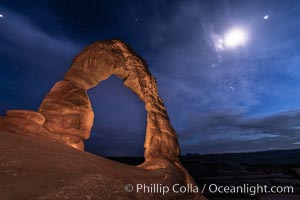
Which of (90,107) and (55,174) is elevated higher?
(90,107)

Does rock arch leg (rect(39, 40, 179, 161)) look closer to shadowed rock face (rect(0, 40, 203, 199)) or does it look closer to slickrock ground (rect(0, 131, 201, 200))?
shadowed rock face (rect(0, 40, 203, 199))

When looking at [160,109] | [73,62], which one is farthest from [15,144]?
[160,109]

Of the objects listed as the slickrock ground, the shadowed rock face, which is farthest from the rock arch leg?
the slickrock ground

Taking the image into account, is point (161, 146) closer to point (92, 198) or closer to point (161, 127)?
point (161, 127)

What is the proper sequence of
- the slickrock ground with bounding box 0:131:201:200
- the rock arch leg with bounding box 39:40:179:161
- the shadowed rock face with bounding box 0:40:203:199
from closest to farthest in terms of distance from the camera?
the slickrock ground with bounding box 0:131:201:200 → the shadowed rock face with bounding box 0:40:203:199 → the rock arch leg with bounding box 39:40:179:161

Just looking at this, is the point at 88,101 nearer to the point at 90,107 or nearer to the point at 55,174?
the point at 90,107

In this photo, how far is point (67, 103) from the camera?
8805 millimetres

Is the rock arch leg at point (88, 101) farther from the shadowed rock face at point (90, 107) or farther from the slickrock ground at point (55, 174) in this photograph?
the slickrock ground at point (55, 174)

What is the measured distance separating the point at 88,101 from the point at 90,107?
0.89ft

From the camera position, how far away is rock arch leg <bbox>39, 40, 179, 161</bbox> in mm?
8734

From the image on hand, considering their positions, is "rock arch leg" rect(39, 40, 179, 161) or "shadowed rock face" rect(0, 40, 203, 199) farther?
"rock arch leg" rect(39, 40, 179, 161)

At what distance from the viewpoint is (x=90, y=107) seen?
9.52 meters

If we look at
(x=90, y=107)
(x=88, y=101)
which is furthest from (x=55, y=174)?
(x=88, y=101)

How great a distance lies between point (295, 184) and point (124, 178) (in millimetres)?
30815
